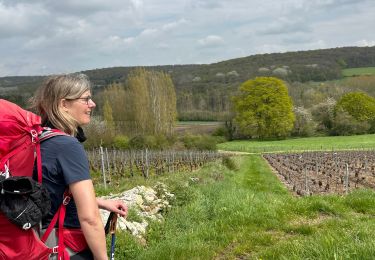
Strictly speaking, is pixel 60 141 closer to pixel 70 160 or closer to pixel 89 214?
pixel 70 160

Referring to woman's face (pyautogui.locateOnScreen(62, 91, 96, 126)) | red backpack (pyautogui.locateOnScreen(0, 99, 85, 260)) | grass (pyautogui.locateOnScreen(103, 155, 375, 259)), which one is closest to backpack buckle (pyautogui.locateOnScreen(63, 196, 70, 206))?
red backpack (pyautogui.locateOnScreen(0, 99, 85, 260))

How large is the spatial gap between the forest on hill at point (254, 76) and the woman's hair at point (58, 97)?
6890 centimetres

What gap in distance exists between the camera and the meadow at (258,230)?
4.20 metres

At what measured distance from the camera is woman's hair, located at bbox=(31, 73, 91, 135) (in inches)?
107

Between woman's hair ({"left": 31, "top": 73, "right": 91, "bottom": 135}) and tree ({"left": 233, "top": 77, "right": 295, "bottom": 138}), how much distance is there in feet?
221

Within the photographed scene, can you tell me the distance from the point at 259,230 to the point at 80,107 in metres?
3.78

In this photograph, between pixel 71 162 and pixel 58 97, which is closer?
pixel 71 162

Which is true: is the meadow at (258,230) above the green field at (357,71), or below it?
below

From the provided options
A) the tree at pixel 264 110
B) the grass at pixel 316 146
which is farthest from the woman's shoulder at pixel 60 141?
the tree at pixel 264 110

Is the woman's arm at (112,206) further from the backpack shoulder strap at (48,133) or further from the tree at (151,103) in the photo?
the tree at (151,103)

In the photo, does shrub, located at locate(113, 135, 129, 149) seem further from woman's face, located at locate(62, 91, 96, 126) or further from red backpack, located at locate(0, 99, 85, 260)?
red backpack, located at locate(0, 99, 85, 260)

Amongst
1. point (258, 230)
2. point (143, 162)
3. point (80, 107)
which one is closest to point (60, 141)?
point (80, 107)

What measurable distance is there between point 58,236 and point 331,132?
7343 centimetres

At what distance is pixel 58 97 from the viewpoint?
2.76 m
